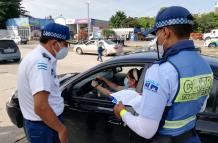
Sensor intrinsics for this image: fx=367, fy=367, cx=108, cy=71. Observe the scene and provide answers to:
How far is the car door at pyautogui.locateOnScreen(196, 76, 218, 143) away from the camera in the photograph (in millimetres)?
3148

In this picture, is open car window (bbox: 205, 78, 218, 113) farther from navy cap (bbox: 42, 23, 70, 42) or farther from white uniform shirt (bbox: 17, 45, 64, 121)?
navy cap (bbox: 42, 23, 70, 42)

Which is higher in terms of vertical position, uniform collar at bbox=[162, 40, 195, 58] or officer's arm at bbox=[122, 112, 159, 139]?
uniform collar at bbox=[162, 40, 195, 58]

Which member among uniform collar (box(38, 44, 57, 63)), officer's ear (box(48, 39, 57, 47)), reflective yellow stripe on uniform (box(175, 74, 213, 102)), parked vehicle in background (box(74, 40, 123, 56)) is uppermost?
officer's ear (box(48, 39, 57, 47))

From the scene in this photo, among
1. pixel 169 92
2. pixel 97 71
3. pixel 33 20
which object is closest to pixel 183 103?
pixel 169 92

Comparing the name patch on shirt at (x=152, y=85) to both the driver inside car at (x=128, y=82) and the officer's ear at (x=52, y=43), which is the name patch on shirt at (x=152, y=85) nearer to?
the officer's ear at (x=52, y=43)

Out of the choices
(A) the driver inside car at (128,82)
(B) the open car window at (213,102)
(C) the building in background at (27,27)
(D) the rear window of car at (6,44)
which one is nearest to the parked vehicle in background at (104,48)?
(D) the rear window of car at (6,44)

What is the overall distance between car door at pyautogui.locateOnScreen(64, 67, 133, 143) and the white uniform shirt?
2.71 ft

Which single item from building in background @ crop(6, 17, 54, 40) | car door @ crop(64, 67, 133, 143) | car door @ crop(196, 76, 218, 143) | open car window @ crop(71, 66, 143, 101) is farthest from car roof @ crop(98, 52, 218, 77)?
building in background @ crop(6, 17, 54, 40)

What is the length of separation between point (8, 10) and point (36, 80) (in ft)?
262

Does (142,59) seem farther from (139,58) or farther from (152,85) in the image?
(152,85)

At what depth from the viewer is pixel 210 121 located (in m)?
3.23

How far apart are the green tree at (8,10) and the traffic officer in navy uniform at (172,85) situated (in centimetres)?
7652

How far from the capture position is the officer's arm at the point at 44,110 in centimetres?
271

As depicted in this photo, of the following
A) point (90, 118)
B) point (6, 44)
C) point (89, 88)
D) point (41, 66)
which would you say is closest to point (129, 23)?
point (6, 44)
